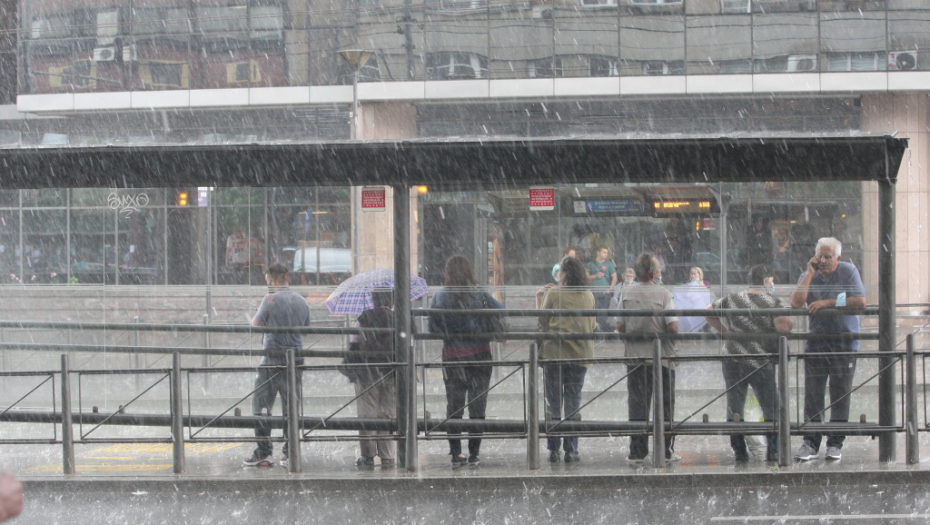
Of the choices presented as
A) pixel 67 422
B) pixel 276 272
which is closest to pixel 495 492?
pixel 276 272

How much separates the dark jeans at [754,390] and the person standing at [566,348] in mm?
1303

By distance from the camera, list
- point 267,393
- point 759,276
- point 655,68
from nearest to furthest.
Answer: point 759,276
point 267,393
point 655,68

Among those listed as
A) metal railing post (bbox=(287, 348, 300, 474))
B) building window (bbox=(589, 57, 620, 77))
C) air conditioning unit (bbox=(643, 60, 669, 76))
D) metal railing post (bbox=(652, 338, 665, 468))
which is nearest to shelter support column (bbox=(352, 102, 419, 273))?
metal railing post (bbox=(287, 348, 300, 474))

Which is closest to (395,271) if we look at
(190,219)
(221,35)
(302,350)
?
(302,350)

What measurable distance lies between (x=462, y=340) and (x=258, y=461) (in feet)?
7.47

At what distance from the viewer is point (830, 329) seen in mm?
8219

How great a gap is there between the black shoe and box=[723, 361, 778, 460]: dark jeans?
14.4 feet

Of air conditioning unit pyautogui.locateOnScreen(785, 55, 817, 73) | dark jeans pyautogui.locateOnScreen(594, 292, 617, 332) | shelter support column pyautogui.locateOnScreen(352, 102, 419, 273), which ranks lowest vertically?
dark jeans pyautogui.locateOnScreen(594, 292, 617, 332)

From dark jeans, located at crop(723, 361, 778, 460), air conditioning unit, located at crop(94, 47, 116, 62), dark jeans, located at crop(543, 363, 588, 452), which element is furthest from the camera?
air conditioning unit, located at crop(94, 47, 116, 62)

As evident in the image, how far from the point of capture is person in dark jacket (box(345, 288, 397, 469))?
8359 mm

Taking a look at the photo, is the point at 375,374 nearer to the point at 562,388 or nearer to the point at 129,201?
the point at 562,388

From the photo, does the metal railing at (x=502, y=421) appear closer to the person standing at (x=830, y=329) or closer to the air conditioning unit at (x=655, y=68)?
the person standing at (x=830, y=329)

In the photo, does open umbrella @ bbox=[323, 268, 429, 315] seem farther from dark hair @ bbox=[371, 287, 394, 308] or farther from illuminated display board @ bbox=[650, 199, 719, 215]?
illuminated display board @ bbox=[650, 199, 719, 215]

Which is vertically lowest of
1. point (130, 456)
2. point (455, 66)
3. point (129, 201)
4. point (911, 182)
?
point (130, 456)
